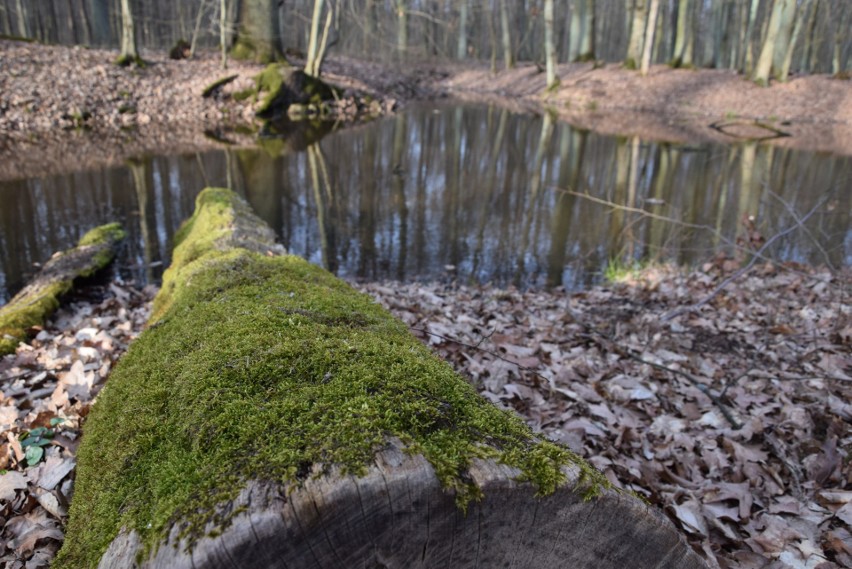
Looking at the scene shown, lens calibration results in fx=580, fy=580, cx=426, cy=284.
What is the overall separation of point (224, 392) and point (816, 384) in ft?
13.2

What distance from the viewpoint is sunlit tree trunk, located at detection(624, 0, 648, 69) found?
2742 cm

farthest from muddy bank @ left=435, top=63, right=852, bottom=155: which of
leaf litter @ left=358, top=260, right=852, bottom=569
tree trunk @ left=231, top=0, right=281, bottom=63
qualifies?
leaf litter @ left=358, top=260, right=852, bottom=569

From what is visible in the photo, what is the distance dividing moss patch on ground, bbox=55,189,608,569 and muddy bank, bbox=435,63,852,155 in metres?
18.7

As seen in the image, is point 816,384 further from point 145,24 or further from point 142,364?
point 145,24

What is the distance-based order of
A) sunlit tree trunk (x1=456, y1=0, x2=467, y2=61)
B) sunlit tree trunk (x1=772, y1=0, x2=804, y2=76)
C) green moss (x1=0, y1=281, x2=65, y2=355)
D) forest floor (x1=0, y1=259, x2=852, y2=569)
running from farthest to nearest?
sunlit tree trunk (x1=456, y1=0, x2=467, y2=61) < sunlit tree trunk (x1=772, y1=0, x2=804, y2=76) < green moss (x1=0, y1=281, x2=65, y2=355) < forest floor (x1=0, y1=259, x2=852, y2=569)

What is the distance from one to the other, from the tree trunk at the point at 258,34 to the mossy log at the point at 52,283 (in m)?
19.4

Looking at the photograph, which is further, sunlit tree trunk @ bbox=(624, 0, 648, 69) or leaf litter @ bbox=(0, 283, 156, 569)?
sunlit tree trunk @ bbox=(624, 0, 648, 69)

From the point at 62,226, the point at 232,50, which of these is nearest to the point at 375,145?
the point at 62,226

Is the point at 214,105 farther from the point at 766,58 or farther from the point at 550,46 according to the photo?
the point at 766,58

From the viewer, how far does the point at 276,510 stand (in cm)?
129

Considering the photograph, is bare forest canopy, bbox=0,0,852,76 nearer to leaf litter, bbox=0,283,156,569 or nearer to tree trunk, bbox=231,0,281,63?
tree trunk, bbox=231,0,281,63

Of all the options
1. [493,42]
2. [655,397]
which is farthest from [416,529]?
[493,42]

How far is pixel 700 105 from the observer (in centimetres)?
2555

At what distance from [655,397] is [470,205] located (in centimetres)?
783
